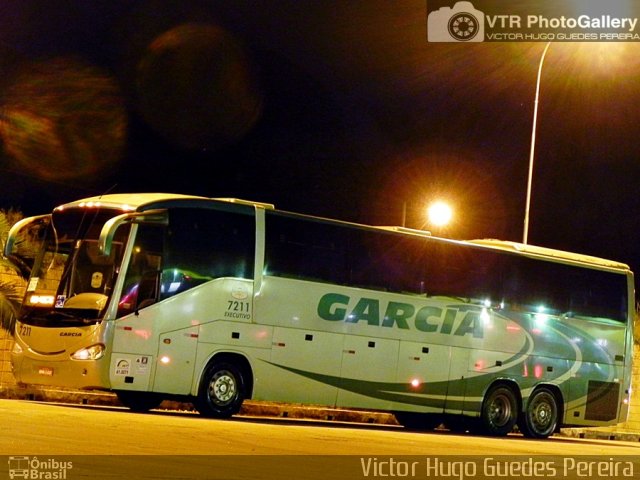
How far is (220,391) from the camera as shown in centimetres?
1988

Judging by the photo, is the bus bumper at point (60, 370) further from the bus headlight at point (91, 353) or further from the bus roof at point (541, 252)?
the bus roof at point (541, 252)

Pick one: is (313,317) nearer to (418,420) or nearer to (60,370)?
(60,370)

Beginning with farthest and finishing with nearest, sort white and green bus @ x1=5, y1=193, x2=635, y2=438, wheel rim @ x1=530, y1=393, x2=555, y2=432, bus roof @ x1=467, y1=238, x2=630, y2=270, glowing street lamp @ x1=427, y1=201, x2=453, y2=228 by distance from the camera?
glowing street lamp @ x1=427, y1=201, x2=453, y2=228 < bus roof @ x1=467, y1=238, x2=630, y2=270 < wheel rim @ x1=530, y1=393, x2=555, y2=432 < white and green bus @ x1=5, y1=193, x2=635, y2=438

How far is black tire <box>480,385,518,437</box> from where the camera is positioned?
24219 millimetres

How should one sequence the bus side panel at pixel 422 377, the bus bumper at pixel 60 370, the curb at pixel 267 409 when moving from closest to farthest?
1. the bus bumper at pixel 60 370
2. the bus side panel at pixel 422 377
3. the curb at pixel 267 409

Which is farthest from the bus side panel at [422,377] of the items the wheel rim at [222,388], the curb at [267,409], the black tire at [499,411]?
the wheel rim at [222,388]

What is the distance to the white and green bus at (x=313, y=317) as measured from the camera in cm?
1898

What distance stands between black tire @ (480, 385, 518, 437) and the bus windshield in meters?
8.91

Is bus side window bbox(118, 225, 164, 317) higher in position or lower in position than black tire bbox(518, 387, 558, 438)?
higher

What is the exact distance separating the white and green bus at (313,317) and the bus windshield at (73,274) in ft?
0.10

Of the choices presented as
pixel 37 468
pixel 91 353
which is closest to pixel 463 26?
pixel 91 353

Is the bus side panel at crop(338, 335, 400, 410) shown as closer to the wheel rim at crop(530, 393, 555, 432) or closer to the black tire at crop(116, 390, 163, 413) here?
the black tire at crop(116, 390, 163, 413)

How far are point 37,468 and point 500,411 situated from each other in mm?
16445


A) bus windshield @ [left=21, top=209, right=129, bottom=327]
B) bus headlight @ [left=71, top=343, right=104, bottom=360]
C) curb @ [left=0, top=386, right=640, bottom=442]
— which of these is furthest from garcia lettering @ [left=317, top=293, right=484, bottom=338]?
bus headlight @ [left=71, top=343, right=104, bottom=360]
